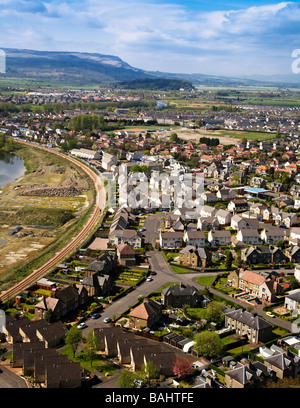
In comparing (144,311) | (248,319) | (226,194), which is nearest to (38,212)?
(226,194)

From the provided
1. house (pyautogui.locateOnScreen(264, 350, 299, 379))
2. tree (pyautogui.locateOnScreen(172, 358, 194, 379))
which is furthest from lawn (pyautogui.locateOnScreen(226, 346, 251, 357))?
tree (pyautogui.locateOnScreen(172, 358, 194, 379))

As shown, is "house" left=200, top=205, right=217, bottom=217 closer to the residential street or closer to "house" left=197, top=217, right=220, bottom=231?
"house" left=197, top=217, right=220, bottom=231

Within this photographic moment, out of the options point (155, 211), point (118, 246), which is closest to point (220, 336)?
point (118, 246)

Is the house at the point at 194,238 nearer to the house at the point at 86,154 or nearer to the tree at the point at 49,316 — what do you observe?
the tree at the point at 49,316

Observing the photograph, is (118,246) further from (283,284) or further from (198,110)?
(198,110)

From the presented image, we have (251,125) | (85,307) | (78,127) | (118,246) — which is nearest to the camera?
(85,307)

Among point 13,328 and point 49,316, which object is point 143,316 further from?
point 13,328

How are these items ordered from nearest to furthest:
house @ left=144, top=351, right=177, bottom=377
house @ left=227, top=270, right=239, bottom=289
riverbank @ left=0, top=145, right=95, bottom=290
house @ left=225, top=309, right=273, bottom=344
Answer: house @ left=144, top=351, right=177, bottom=377 → house @ left=225, top=309, right=273, bottom=344 → house @ left=227, top=270, right=239, bottom=289 → riverbank @ left=0, top=145, right=95, bottom=290
